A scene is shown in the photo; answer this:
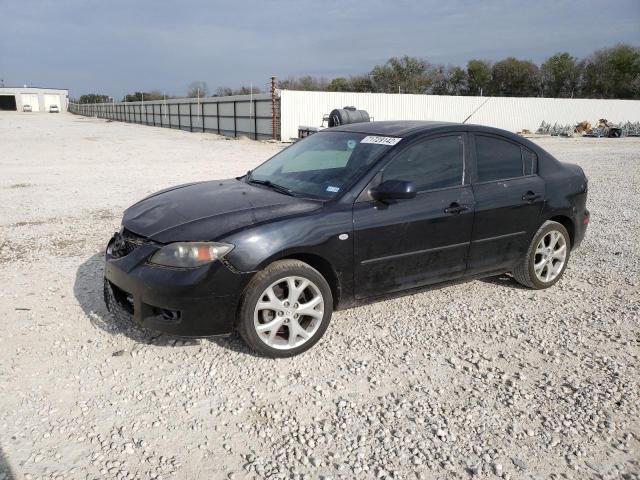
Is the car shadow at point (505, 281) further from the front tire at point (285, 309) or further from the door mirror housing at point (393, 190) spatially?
the front tire at point (285, 309)

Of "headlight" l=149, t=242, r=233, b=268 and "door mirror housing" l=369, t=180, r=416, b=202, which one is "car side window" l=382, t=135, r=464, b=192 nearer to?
"door mirror housing" l=369, t=180, r=416, b=202

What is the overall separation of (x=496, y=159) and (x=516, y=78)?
68835 mm

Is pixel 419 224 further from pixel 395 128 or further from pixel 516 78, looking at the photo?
pixel 516 78

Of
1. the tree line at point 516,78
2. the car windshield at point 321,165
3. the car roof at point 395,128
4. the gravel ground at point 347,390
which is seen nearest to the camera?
the gravel ground at point 347,390

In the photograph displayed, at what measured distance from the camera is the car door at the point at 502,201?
175 inches

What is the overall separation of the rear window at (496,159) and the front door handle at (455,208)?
0.38m

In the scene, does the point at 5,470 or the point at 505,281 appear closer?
the point at 5,470

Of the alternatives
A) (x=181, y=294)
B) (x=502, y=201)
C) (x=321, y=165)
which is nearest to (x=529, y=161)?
(x=502, y=201)

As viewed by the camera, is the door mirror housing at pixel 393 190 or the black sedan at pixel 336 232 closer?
the black sedan at pixel 336 232

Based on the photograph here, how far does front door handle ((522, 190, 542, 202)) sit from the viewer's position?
4688mm

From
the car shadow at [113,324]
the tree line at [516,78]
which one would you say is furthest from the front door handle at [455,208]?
the tree line at [516,78]

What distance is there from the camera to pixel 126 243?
12.2 ft

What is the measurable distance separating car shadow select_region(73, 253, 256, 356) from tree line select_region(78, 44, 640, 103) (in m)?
60.6

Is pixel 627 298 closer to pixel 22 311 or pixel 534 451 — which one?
pixel 534 451
